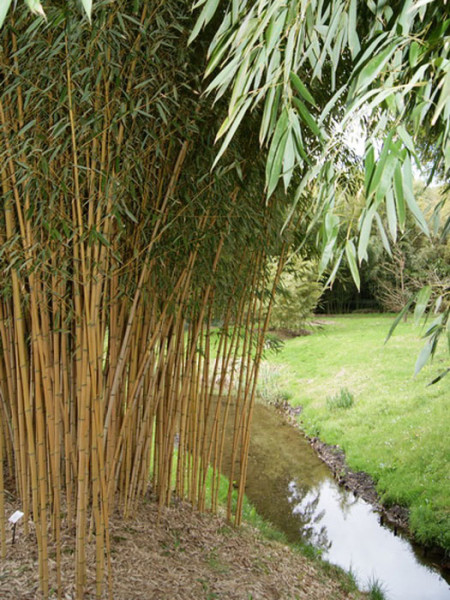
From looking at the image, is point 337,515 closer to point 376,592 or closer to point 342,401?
point 376,592

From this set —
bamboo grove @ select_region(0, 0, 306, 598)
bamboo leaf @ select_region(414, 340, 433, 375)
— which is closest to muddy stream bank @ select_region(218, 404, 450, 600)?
bamboo grove @ select_region(0, 0, 306, 598)

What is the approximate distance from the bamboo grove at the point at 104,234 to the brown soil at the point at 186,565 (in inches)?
4.0

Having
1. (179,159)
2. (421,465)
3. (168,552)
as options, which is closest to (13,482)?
(168,552)

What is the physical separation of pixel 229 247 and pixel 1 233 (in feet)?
3.99

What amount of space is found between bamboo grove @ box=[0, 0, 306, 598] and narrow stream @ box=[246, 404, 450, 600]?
2074mm

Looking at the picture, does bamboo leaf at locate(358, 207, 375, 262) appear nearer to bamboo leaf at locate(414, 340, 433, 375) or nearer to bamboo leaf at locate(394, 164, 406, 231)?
bamboo leaf at locate(394, 164, 406, 231)

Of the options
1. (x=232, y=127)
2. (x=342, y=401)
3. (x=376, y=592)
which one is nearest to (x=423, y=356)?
(x=232, y=127)

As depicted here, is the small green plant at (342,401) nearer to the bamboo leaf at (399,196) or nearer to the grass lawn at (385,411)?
the grass lawn at (385,411)

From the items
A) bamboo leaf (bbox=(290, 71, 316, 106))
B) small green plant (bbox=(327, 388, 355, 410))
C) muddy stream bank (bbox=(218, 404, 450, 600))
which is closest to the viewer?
bamboo leaf (bbox=(290, 71, 316, 106))

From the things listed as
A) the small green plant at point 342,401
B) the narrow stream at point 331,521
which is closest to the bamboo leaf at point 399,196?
the narrow stream at point 331,521

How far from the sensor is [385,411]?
680cm

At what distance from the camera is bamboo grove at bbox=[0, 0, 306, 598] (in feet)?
5.84

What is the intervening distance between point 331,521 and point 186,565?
8.49 ft

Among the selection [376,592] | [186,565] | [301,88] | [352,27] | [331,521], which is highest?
[352,27]
